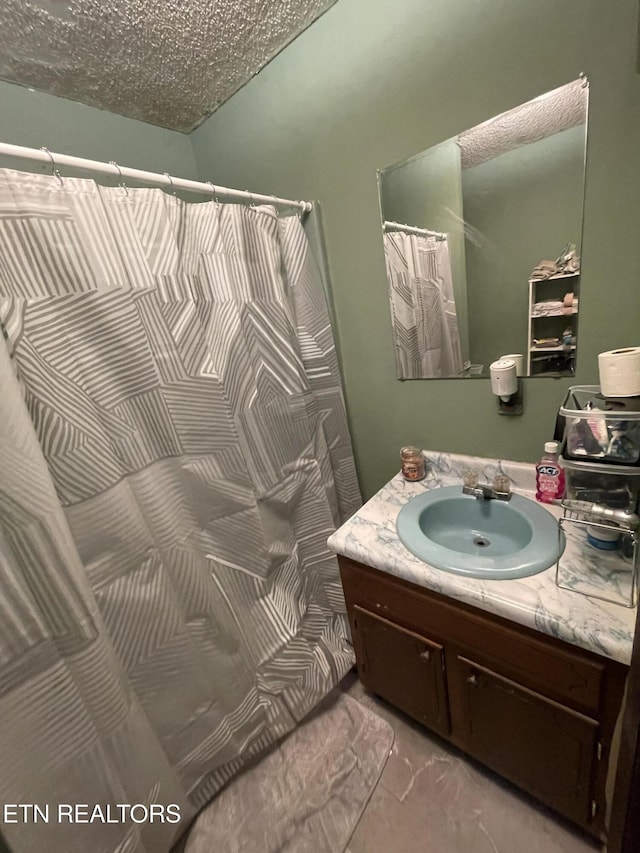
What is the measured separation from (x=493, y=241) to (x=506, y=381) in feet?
1.27

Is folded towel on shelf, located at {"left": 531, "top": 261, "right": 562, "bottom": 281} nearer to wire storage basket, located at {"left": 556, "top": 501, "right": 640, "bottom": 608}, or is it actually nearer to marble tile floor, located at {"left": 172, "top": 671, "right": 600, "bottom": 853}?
wire storage basket, located at {"left": 556, "top": 501, "right": 640, "bottom": 608}

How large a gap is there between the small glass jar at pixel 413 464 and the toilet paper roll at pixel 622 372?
0.59m

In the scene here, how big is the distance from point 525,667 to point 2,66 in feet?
6.92

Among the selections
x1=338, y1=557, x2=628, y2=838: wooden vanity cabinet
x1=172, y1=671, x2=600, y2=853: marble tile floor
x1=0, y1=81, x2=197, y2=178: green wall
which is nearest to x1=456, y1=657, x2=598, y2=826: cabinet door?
x1=338, y1=557, x2=628, y2=838: wooden vanity cabinet

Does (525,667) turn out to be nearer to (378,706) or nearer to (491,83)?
(378,706)

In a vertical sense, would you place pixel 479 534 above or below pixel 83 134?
below

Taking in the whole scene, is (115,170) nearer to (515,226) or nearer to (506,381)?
(515,226)

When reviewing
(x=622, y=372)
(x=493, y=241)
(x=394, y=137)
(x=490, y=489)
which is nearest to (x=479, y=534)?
(x=490, y=489)

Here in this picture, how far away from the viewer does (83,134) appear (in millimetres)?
1151

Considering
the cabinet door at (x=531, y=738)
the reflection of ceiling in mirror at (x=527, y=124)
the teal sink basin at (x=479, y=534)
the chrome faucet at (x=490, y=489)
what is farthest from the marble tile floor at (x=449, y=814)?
the reflection of ceiling in mirror at (x=527, y=124)

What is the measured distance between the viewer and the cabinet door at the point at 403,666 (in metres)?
0.93

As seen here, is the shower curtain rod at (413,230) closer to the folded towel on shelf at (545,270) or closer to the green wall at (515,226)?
the green wall at (515,226)

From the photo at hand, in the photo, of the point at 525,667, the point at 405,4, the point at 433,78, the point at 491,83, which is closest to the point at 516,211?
the point at 491,83

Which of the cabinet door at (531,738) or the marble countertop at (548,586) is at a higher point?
the marble countertop at (548,586)
